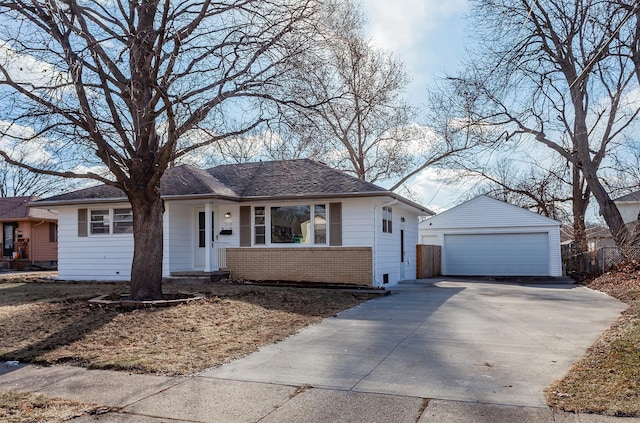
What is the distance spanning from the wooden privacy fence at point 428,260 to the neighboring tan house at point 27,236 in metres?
20.4

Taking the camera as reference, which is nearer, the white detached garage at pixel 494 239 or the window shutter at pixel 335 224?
the window shutter at pixel 335 224

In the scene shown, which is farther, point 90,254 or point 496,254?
point 496,254

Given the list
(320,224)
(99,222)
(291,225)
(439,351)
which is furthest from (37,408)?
(99,222)

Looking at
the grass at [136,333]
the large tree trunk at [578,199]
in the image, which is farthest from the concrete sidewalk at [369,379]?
the large tree trunk at [578,199]

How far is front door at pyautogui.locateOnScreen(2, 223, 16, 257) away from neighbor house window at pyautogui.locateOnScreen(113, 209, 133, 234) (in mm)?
16182

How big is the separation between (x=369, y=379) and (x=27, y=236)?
2973 centimetres

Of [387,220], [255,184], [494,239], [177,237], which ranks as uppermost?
[255,184]

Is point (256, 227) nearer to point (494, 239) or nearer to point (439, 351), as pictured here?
point (439, 351)

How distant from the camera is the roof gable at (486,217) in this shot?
24922 mm

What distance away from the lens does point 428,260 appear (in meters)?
23.8

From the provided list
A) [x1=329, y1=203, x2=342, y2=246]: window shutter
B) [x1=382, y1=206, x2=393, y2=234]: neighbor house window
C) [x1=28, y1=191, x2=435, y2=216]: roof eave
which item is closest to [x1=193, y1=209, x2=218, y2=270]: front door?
[x1=28, y1=191, x2=435, y2=216]: roof eave

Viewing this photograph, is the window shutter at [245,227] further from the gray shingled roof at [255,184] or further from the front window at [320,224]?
the front window at [320,224]

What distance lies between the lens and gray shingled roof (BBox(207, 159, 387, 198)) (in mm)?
16641

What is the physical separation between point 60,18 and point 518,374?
9000 mm
